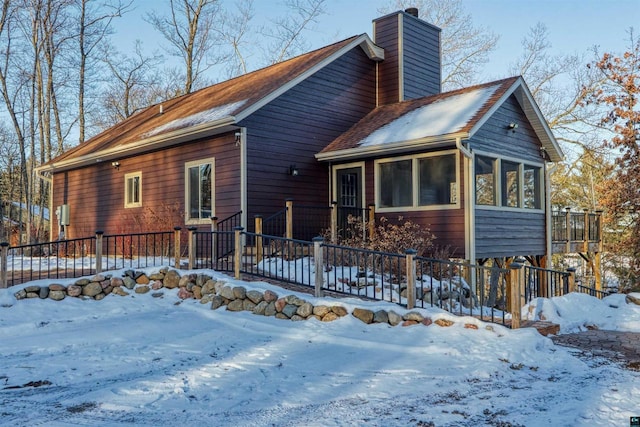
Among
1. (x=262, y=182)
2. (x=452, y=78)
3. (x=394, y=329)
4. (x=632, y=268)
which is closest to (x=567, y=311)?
(x=394, y=329)

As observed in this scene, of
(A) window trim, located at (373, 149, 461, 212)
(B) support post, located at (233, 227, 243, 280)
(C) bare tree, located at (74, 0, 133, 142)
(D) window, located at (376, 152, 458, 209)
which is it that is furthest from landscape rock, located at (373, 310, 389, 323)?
(C) bare tree, located at (74, 0, 133, 142)

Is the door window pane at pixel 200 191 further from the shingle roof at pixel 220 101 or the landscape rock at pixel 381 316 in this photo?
the landscape rock at pixel 381 316

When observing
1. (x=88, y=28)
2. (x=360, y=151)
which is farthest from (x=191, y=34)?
(x=360, y=151)

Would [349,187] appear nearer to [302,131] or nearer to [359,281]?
[302,131]

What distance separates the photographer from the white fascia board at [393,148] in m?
10.7

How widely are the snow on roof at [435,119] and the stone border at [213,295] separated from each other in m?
5.01

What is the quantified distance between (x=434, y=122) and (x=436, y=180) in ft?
4.17

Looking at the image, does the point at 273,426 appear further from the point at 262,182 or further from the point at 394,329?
the point at 262,182

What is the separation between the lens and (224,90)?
16.2 metres

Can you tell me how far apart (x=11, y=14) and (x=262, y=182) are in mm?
16679

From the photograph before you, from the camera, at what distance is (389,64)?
15305mm

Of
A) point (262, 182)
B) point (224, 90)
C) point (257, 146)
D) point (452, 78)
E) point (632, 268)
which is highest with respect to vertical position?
point (452, 78)

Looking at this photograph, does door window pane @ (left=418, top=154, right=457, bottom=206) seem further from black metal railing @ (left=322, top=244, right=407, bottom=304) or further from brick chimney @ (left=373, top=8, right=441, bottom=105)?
brick chimney @ (left=373, top=8, right=441, bottom=105)

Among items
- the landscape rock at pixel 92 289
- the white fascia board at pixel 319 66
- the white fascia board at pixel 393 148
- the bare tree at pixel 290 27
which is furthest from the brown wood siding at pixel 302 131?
the bare tree at pixel 290 27
